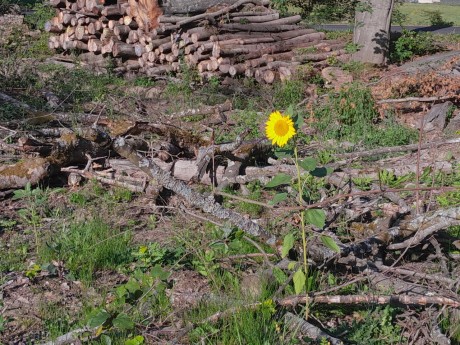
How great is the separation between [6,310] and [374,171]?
3.71m

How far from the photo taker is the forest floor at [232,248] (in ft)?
11.6

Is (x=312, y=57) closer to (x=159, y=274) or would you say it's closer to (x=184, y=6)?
(x=184, y=6)

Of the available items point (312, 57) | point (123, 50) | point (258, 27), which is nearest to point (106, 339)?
point (312, 57)

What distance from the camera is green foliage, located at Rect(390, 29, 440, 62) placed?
1184 centimetres

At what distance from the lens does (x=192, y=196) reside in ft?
15.4

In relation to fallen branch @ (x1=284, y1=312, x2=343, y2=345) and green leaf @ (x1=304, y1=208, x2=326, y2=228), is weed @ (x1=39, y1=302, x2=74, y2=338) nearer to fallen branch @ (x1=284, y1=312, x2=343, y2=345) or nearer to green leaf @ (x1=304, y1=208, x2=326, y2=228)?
fallen branch @ (x1=284, y1=312, x2=343, y2=345)

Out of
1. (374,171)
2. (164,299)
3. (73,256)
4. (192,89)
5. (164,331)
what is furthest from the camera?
(192,89)

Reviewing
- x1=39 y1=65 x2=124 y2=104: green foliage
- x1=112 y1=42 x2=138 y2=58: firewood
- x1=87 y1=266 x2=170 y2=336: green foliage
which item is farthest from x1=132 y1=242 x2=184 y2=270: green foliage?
x1=112 y1=42 x2=138 y2=58: firewood

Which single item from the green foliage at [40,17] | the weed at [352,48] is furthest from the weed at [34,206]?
the green foliage at [40,17]

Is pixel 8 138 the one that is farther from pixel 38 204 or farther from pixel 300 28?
pixel 300 28

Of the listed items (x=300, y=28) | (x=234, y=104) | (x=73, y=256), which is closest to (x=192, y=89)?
(x=234, y=104)

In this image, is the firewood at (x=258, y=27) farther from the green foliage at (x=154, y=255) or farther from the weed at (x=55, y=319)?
the weed at (x=55, y=319)

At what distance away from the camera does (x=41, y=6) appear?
1755 cm

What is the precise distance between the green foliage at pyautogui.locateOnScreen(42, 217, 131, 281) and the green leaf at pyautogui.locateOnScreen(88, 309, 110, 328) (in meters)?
1.07
